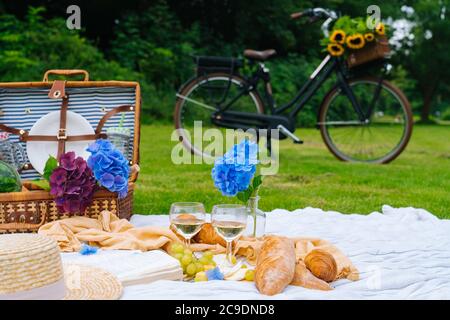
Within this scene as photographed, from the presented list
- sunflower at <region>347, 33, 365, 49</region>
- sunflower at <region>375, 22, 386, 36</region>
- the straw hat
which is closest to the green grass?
sunflower at <region>347, 33, 365, 49</region>

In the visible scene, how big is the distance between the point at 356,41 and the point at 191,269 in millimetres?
3358

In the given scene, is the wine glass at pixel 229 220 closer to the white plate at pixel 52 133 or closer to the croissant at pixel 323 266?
the croissant at pixel 323 266

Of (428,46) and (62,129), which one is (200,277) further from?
(428,46)

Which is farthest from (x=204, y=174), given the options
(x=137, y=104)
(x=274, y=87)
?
(x=274, y=87)

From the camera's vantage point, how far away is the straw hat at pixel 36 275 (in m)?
1.43

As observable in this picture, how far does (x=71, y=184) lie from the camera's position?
→ 2328 millimetres

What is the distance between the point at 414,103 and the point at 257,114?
17.9 m

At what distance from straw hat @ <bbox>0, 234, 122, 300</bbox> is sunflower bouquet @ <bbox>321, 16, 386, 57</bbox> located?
11.9 ft

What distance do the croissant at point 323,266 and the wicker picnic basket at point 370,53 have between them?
10.4 feet

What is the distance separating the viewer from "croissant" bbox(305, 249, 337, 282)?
1.77 m

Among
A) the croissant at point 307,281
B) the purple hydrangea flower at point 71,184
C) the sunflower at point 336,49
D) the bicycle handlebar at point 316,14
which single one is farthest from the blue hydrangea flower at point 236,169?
the bicycle handlebar at point 316,14

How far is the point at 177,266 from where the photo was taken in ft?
5.89

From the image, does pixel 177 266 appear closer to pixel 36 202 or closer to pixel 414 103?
pixel 36 202

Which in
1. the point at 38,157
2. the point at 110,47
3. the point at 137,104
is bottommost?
the point at 38,157
